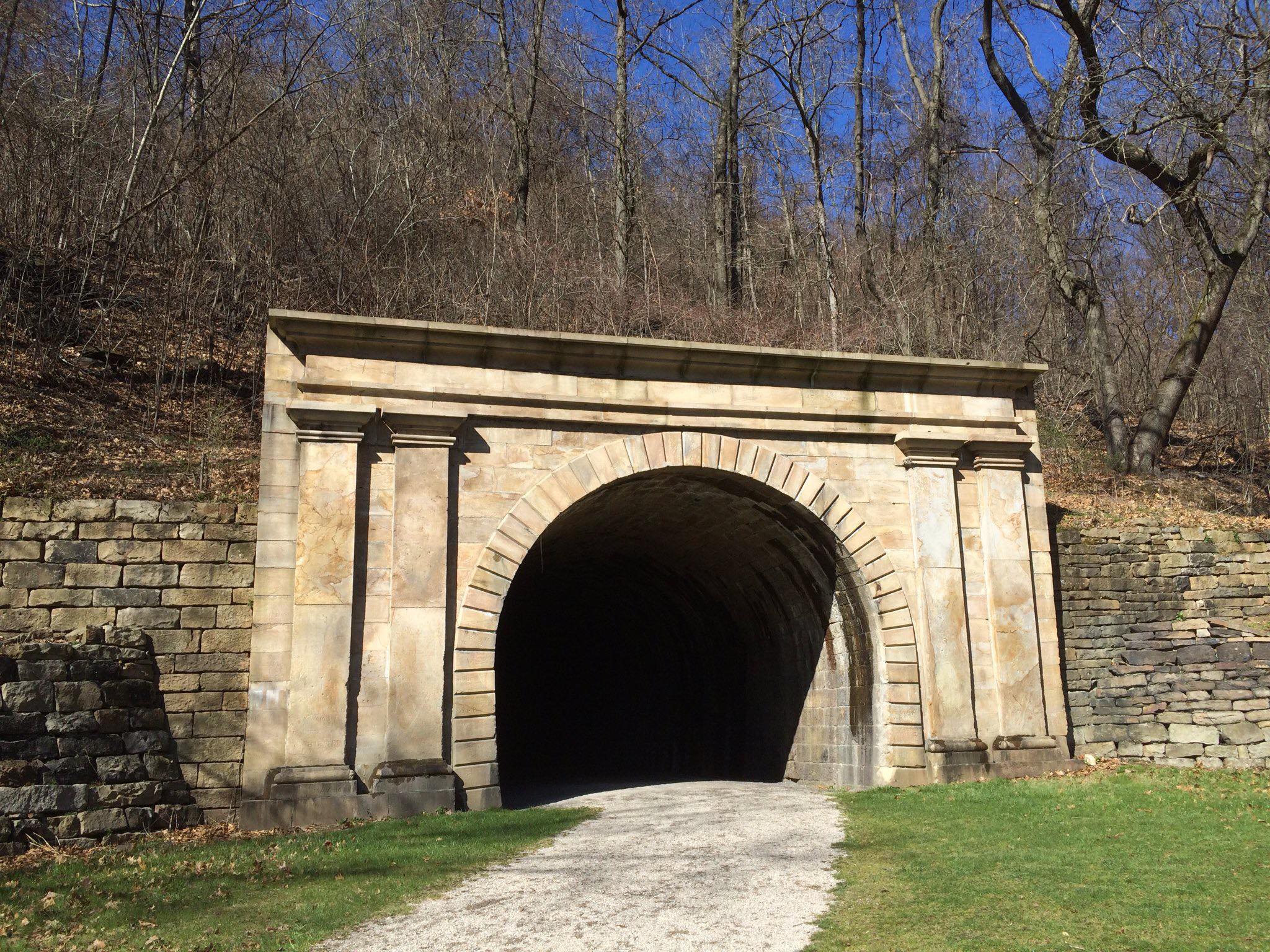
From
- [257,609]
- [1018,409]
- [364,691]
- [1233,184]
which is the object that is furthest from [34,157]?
[1233,184]

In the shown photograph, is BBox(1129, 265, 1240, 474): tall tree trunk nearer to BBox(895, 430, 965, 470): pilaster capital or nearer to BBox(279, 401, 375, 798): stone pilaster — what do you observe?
BBox(895, 430, 965, 470): pilaster capital

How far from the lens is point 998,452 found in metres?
12.8

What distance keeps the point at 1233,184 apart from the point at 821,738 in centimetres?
1410

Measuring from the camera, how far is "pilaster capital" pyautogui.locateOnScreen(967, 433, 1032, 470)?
12.8 meters

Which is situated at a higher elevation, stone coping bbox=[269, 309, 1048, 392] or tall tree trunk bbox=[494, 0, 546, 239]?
tall tree trunk bbox=[494, 0, 546, 239]

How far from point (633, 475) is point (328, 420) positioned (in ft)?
10.9

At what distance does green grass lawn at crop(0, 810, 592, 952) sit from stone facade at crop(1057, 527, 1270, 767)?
293 inches

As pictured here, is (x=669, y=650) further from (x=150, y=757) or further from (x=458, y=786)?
(x=150, y=757)

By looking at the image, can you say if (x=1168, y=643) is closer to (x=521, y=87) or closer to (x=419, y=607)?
(x=419, y=607)

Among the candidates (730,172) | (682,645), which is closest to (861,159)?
(730,172)

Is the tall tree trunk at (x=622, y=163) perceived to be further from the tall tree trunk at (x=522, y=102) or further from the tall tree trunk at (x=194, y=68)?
the tall tree trunk at (x=194, y=68)

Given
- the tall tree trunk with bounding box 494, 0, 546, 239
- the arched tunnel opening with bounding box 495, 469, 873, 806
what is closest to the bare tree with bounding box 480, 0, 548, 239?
the tall tree trunk with bounding box 494, 0, 546, 239

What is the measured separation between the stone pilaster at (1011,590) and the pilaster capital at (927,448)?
350 mm

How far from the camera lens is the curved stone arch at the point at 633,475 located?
10.6 m
